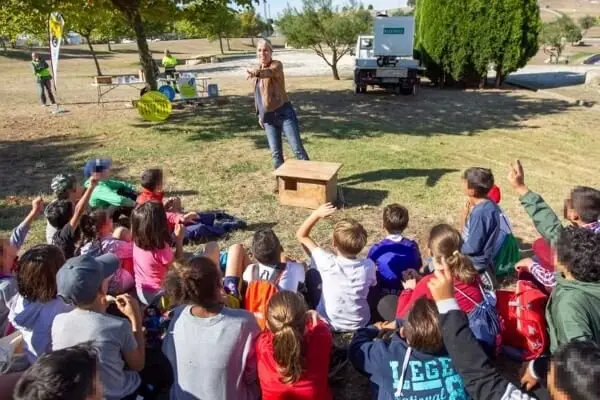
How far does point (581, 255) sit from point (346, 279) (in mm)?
1422

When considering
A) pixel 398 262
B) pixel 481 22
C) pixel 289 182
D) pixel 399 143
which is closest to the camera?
pixel 398 262

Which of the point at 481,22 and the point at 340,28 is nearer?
the point at 481,22

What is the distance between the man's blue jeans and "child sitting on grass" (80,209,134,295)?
113 inches

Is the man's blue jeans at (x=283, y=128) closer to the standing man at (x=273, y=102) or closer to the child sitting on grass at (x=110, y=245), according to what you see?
the standing man at (x=273, y=102)

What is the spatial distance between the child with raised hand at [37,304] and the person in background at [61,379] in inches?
37.9

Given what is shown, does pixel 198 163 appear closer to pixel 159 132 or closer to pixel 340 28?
pixel 159 132

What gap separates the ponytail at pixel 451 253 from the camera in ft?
9.63

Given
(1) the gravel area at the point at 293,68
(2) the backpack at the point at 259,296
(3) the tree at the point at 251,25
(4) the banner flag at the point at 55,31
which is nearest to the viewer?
(2) the backpack at the point at 259,296

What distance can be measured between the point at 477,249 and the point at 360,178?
3.56 metres

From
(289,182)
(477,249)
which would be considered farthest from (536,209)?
(289,182)

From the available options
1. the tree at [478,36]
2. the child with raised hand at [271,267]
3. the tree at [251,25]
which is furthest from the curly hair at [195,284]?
the tree at [251,25]

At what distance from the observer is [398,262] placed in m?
3.76

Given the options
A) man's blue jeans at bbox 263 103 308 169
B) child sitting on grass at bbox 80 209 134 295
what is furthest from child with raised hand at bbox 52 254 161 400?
man's blue jeans at bbox 263 103 308 169

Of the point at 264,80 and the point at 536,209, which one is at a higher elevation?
the point at 264,80
